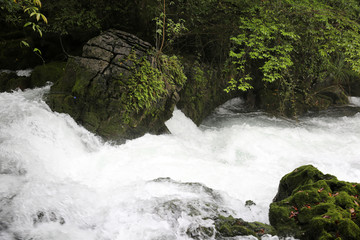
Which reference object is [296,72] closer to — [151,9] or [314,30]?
[314,30]

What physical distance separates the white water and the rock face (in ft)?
1.03

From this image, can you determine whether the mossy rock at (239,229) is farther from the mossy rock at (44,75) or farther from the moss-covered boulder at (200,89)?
the mossy rock at (44,75)

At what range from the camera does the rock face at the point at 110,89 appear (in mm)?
5652

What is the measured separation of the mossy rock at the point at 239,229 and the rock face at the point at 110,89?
3.28m

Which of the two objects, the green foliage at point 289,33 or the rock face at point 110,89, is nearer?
the rock face at point 110,89

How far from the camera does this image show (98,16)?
7.27 m

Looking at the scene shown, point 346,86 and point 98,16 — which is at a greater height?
point 98,16

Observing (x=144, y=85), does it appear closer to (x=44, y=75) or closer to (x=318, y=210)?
(x=44, y=75)

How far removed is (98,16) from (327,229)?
7124 millimetres

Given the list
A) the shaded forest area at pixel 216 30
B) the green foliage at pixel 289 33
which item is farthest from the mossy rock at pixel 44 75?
the green foliage at pixel 289 33

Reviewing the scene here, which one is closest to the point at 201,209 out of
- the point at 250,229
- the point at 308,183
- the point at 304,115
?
the point at 250,229

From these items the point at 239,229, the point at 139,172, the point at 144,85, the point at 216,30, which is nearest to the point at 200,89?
the point at 216,30

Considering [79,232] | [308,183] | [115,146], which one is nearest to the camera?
[79,232]

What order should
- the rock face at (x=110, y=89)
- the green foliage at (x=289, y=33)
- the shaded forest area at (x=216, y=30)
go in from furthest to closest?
the shaded forest area at (x=216, y=30) < the green foliage at (x=289, y=33) < the rock face at (x=110, y=89)
